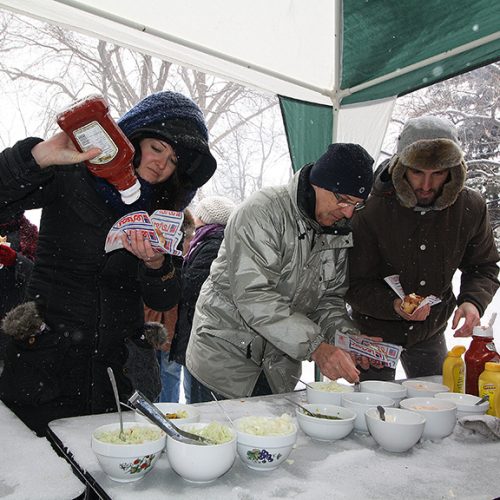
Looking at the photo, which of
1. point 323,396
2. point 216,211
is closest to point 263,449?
point 323,396

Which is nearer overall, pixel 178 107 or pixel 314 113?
pixel 178 107

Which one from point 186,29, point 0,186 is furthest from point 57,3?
point 0,186

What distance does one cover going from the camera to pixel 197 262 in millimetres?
3078

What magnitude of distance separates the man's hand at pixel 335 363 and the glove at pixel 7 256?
2.02m

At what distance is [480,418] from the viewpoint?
137 cm

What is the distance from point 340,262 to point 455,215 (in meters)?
0.68

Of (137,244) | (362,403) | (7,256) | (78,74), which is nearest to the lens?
(362,403)

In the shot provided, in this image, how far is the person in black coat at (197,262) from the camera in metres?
2.85

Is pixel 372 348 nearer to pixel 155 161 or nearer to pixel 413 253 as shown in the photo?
pixel 413 253

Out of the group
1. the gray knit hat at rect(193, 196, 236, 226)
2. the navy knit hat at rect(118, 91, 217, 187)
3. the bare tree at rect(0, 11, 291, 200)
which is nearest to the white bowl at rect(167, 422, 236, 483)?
the navy knit hat at rect(118, 91, 217, 187)

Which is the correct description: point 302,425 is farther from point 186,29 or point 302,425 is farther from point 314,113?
point 314,113

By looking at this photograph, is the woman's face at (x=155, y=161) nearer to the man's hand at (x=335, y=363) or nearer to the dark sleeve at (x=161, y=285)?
the dark sleeve at (x=161, y=285)

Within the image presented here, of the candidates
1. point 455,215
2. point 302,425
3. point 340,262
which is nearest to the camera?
point 302,425

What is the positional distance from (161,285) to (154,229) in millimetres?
241
